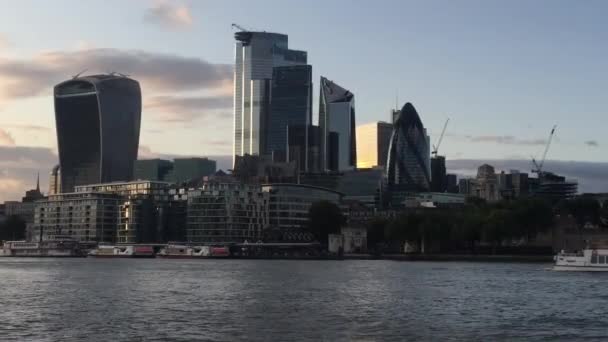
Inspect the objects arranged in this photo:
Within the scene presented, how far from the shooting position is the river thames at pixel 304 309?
181 feet

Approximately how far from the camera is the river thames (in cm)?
5503

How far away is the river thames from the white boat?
70.9 ft

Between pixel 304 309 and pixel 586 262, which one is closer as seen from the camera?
pixel 304 309

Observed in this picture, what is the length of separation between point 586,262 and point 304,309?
75.1 metres

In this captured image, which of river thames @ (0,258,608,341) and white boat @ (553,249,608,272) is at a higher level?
white boat @ (553,249,608,272)

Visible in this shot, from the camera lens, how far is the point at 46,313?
66375 millimetres

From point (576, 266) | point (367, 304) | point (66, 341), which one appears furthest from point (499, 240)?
point (66, 341)

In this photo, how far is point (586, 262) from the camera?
132 metres

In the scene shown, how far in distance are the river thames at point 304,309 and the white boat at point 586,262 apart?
70.9 ft

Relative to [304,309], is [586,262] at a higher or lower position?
higher

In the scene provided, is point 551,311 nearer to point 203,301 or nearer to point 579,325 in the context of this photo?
point 579,325

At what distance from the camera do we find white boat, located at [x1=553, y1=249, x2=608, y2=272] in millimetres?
130250

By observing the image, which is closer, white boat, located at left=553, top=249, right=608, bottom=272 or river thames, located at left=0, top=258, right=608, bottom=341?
river thames, located at left=0, top=258, right=608, bottom=341

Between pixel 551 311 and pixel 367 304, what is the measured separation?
14387 mm
